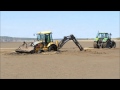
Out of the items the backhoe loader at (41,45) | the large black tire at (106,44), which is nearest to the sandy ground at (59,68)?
the backhoe loader at (41,45)

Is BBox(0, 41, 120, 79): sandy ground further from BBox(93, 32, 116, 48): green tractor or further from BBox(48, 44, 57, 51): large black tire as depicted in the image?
BBox(93, 32, 116, 48): green tractor

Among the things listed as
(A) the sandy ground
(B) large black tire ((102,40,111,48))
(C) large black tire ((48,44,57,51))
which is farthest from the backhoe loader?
(B) large black tire ((102,40,111,48))

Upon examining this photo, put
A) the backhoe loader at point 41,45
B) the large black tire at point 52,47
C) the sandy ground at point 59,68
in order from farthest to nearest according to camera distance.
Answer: the large black tire at point 52,47 < the backhoe loader at point 41,45 < the sandy ground at point 59,68

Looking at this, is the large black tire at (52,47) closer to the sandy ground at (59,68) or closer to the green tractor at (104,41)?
the sandy ground at (59,68)

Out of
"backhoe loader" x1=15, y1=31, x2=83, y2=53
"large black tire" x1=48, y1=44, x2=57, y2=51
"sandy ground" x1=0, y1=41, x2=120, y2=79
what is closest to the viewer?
"sandy ground" x1=0, y1=41, x2=120, y2=79

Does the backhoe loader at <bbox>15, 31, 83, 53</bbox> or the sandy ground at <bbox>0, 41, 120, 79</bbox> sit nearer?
the sandy ground at <bbox>0, 41, 120, 79</bbox>

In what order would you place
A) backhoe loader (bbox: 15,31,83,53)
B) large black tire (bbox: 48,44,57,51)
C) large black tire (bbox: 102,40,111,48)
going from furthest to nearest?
1. large black tire (bbox: 102,40,111,48)
2. large black tire (bbox: 48,44,57,51)
3. backhoe loader (bbox: 15,31,83,53)

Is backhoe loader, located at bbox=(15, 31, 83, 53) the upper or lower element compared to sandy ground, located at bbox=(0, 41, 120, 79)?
upper
